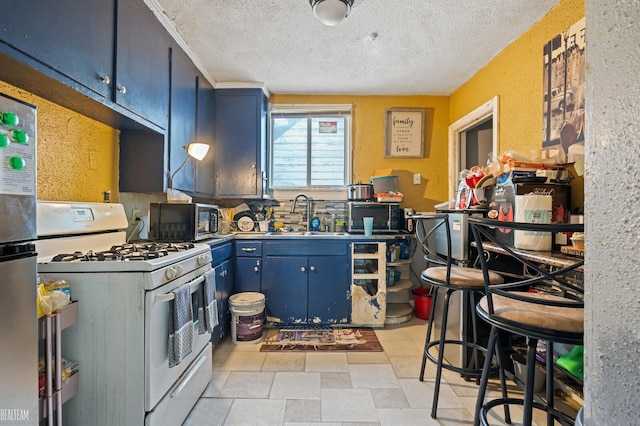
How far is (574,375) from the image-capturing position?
1.42 m

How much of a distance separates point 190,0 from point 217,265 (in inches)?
71.1

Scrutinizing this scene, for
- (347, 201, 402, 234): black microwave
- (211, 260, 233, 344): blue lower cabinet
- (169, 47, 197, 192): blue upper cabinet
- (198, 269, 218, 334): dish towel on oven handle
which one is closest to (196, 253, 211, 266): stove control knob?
(198, 269, 218, 334): dish towel on oven handle

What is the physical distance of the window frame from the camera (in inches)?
136

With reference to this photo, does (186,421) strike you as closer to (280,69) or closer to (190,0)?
(190,0)

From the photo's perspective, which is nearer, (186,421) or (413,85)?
(186,421)

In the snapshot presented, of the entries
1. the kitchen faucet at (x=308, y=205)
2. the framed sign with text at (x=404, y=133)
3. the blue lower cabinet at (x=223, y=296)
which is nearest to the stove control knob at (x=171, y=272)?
the blue lower cabinet at (x=223, y=296)

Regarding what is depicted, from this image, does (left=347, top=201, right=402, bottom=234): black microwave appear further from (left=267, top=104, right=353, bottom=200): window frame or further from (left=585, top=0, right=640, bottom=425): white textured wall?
(left=585, top=0, right=640, bottom=425): white textured wall

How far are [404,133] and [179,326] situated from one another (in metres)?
2.97

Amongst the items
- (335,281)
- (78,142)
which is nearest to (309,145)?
(335,281)

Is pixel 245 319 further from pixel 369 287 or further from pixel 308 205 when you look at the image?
pixel 308 205

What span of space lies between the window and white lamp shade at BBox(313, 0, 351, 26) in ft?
5.46

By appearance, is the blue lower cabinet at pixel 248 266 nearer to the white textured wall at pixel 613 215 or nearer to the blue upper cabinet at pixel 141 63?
the blue upper cabinet at pixel 141 63

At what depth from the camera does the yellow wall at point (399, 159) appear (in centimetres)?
346

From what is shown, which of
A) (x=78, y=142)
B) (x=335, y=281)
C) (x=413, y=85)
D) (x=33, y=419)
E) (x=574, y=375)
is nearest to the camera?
(x=33, y=419)
